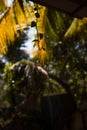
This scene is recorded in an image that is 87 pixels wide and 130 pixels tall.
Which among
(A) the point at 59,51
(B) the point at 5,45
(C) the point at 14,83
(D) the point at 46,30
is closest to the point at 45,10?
(D) the point at 46,30

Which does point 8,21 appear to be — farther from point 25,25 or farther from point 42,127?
point 42,127

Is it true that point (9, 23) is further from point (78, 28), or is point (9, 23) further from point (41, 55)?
point (78, 28)

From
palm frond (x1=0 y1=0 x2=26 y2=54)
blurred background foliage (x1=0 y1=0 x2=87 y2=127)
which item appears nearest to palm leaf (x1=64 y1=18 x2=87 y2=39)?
blurred background foliage (x1=0 y1=0 x2=87 y2=127)

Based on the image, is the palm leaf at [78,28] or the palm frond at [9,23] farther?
the palm leaf at [78,28]

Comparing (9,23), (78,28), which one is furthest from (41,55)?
(78,28)

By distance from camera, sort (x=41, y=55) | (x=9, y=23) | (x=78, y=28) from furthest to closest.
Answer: (x=78, y=28), (x=41, y=55), (x=9, y=23)

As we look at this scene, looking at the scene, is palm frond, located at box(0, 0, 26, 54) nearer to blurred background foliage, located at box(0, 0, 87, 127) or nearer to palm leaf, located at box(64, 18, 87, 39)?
blurred background foliage, located at box(0, 0, 87, 127)

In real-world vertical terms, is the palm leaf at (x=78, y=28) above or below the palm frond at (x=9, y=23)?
above

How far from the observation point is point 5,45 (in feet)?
20.8

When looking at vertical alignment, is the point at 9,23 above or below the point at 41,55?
above

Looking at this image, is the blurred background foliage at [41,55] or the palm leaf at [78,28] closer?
the blurred background foliage at [41,55]

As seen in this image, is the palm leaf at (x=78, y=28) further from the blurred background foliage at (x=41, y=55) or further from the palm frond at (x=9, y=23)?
the palm frond at (x=9, y=23)

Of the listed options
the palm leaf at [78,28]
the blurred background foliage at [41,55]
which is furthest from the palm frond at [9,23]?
the palm leaf at [78,28]

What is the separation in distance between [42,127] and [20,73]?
1.92 meters
